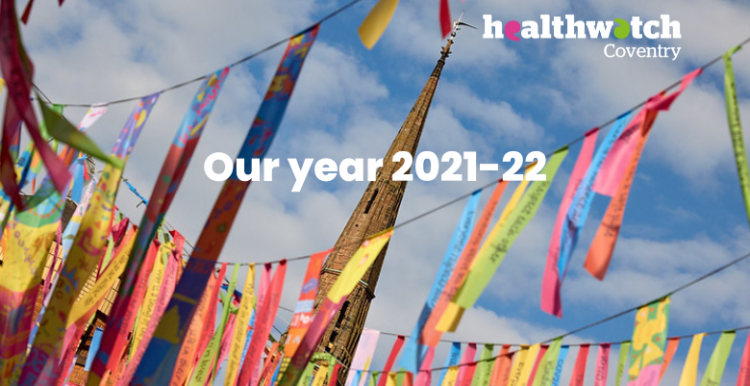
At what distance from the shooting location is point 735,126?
5.32 m

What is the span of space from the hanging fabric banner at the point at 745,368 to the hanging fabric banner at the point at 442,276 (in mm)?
3951

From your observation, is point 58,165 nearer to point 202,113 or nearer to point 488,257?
point 202,113

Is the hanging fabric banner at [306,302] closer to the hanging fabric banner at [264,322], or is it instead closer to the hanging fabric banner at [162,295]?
the hanging fabric banner at [264,322]

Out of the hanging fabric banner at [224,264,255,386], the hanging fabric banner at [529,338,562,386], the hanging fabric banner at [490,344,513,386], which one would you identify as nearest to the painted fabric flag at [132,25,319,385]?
the hanging fabric banner at [224,264,255,386]

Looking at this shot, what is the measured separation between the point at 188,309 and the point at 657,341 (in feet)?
18.4

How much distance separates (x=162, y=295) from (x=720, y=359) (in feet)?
22.7

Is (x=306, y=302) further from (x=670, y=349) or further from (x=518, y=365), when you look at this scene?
(x=670, y=349)

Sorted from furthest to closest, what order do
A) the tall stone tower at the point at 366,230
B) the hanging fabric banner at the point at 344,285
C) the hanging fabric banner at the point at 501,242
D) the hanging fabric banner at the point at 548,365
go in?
the tall stone tower at the point at 366,230, the hanging fabric banner at the point at 548,365, the hanging fabric banner at the point at 344,285, the hanging fabric banner at the point at 501,242

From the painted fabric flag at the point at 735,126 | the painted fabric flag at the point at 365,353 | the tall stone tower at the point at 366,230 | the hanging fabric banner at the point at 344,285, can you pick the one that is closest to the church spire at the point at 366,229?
the tall stone tower at the point at 366,230

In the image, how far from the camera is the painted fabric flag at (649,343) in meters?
8.52

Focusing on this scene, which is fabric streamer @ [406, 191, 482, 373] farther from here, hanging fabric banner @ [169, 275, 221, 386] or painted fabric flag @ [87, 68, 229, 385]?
hanging fabric banner @ [169, 275, 221, 386]

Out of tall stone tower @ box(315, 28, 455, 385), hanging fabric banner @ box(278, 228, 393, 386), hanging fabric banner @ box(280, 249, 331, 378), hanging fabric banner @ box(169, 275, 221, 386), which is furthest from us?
tall stone tower @ box(315, 28, 455, 385)

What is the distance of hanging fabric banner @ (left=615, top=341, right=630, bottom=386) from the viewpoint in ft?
29.4

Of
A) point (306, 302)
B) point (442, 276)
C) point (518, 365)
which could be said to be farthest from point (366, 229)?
point (442, 276)
